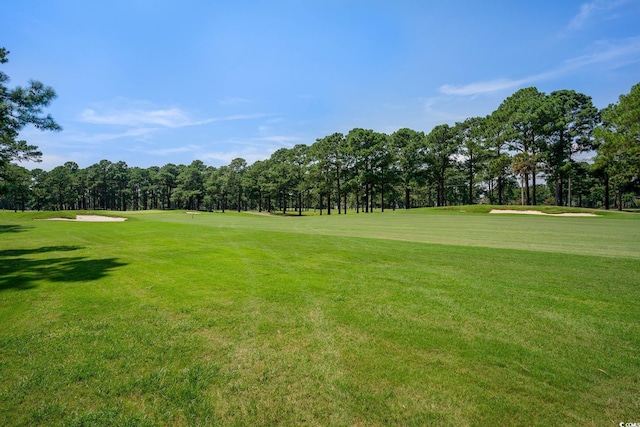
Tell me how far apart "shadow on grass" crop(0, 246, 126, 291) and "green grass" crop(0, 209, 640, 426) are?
0.10 metres

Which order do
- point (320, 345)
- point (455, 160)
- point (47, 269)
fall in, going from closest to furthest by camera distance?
point (320, 345)
point (47, 269)
point (455, 160)

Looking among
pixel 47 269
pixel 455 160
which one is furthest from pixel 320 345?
pixel 455 160

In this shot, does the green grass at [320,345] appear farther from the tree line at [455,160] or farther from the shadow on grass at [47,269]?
the tree line at [455,160]

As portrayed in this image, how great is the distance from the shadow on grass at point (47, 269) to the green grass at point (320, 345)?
0.33 feet

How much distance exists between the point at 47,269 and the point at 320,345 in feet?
31.8

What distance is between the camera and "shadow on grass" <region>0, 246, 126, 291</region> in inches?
309

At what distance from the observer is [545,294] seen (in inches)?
266

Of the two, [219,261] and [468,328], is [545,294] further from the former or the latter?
[219,261]

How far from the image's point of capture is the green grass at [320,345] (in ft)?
10.7

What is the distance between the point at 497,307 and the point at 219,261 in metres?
8.31

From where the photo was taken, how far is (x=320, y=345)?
4.58m

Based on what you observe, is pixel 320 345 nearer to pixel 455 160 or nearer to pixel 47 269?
pixel 47 269

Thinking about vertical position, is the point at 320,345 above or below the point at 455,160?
below

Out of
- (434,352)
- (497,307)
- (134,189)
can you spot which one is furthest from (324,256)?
(134,189)
